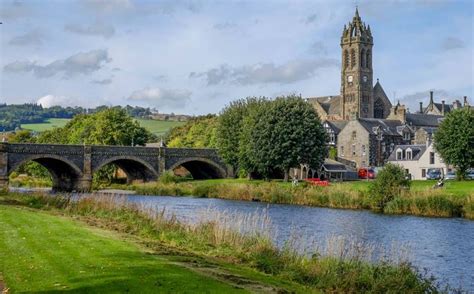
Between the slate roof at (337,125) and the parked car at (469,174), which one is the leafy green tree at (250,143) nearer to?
the parked car at (469,174)

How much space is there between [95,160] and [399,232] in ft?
186

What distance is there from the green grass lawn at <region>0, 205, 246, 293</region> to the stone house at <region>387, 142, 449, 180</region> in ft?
230

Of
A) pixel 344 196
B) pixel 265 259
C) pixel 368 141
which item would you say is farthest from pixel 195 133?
pixel 265 259

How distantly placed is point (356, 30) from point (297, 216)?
11066 centimetres

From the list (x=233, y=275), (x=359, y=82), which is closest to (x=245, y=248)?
(x=233, y=275)

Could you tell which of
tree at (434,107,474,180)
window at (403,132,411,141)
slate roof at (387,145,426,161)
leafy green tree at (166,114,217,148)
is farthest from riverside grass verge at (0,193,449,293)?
leafy green tree at (166,114,217,148)

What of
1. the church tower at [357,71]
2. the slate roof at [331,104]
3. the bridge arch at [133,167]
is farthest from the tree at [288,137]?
the slate roof at [331,104]

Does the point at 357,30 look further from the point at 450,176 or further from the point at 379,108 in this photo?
the point at 450,176

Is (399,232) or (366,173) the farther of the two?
(366,173)

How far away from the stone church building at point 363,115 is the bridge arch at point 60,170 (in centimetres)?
4252

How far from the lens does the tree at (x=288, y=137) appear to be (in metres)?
77.9

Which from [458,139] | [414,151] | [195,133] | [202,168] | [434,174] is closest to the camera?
[458,139]

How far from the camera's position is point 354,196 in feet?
183

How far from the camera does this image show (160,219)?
95.3ft
